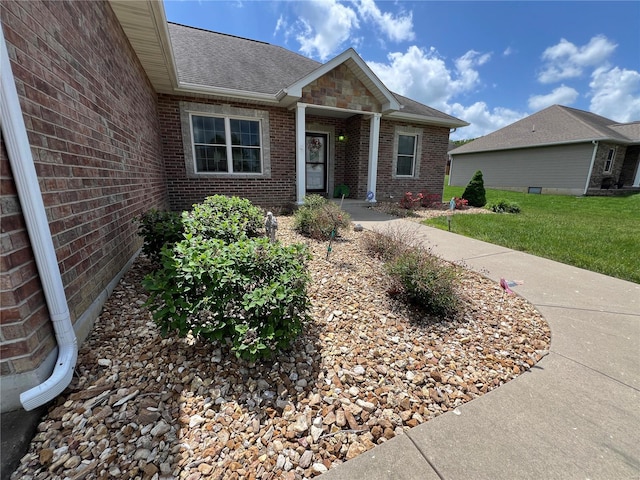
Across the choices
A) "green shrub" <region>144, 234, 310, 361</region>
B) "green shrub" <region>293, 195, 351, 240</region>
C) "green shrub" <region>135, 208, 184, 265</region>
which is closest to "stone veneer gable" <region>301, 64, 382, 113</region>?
"green shrub" <region>293, 195, 351, 240</region>

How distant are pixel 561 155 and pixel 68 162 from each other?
22.1m

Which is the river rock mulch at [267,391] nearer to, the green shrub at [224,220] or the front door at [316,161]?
the green shrub at [224,220]

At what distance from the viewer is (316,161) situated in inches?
400

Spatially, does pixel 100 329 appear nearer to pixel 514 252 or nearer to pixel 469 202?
pixel 514 252

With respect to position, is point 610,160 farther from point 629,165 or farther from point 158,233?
point 158,233

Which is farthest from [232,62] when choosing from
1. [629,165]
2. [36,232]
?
[629,165]

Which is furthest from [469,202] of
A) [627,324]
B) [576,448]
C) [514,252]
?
[576,448]

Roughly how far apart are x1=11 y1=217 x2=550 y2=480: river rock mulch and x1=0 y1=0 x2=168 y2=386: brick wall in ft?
1.34

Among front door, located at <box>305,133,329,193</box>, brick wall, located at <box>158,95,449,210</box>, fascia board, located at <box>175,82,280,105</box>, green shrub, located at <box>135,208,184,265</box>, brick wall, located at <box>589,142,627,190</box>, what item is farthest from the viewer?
brick wall, located at <box>589,142,627,190</box>

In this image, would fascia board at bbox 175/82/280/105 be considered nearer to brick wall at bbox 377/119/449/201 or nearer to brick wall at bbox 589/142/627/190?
brick wall at bbox 377/119/449/201

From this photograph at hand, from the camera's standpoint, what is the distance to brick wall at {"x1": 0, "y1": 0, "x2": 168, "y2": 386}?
4.70 ft

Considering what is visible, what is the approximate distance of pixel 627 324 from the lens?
8.73ft

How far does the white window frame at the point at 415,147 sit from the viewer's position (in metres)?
10.0

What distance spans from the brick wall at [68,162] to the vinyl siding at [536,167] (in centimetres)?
2121
